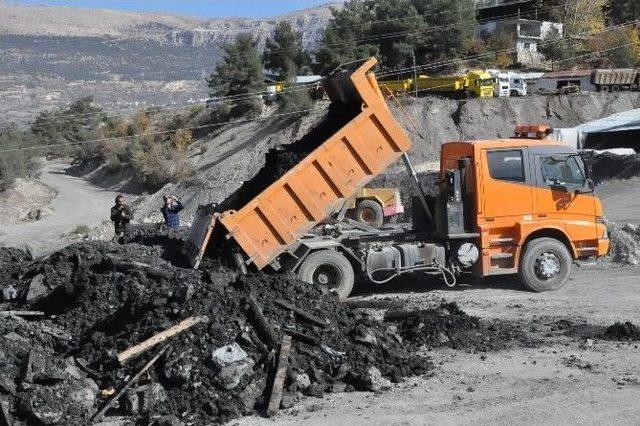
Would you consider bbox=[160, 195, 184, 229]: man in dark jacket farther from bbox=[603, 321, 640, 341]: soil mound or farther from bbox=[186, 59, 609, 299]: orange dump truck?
bbox=[603, 321, 640, 341]: soil mound

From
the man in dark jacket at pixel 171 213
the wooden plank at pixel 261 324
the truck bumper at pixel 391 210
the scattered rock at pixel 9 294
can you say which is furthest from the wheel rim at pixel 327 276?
the truck bumper at pixel 391 210

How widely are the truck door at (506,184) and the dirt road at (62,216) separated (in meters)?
15.7

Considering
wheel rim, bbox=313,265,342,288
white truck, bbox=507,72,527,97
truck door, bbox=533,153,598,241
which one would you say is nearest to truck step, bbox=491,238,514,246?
truck door, bbox=533,153,598,241

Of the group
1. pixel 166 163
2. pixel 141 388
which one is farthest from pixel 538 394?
pixel 166 163

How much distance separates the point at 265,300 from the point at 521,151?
540 centimetres

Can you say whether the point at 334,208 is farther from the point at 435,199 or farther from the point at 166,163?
the point at 166,163

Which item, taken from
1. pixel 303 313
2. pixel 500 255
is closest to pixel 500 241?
pixel 500 255

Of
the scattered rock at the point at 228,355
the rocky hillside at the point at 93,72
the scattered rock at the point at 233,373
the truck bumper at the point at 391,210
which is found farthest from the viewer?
the rocky hillside at the point at 93,72

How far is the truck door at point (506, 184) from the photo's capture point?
42.4ft

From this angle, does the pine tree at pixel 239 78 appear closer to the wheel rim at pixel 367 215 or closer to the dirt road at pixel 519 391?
the wheel rim at pixel 367 215

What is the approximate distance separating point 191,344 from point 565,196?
722 cm

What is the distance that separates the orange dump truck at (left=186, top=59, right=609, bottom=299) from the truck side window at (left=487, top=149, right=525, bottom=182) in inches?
0.6

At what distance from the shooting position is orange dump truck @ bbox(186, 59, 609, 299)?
1227 centimetres

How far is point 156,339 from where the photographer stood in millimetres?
8680
